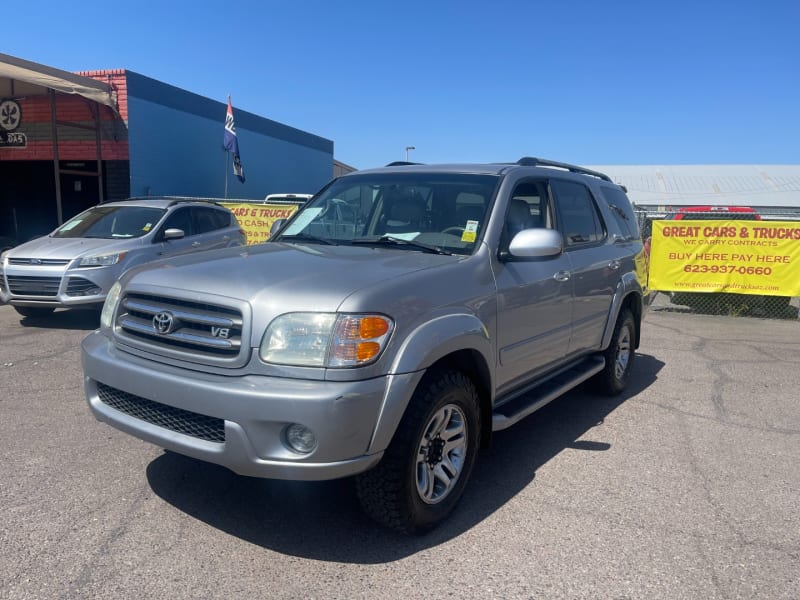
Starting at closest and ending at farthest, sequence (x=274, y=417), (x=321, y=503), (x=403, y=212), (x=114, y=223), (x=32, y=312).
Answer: (x=274, y=417) < (x=321, y=503) < (x=403, y=212) < (x=32, y=312) < (x=114, y=223)

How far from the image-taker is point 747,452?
466cm

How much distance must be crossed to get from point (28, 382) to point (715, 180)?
36291mm

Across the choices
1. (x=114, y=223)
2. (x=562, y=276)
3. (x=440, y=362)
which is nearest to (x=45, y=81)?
(x=114, y=223)

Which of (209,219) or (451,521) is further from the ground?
(209,219)

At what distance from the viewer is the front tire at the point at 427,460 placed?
9.96 feet

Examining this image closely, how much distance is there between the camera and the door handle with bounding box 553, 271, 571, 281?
14.4 feet

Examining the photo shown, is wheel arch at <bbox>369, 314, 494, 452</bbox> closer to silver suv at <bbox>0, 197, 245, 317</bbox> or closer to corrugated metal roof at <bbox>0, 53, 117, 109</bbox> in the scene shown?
silver suv at <bbox>0, 197, 245, 317</bbox>

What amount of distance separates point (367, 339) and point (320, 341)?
0.67ft

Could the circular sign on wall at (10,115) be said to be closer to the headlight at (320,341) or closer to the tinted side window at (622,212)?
the tinted side window at (622,212)

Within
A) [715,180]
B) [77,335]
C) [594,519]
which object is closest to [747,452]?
[594,519]

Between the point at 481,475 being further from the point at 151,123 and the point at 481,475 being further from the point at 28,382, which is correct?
the point at 151,123

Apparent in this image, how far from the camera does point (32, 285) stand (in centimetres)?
807

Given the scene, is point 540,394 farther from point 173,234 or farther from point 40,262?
point 40,262

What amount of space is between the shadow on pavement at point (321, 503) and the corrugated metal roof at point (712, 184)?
29.0m
